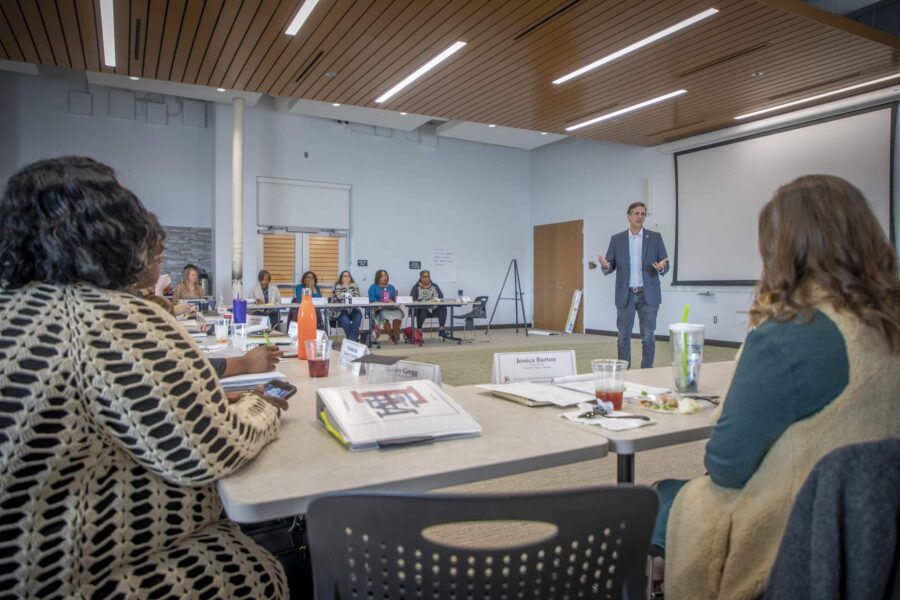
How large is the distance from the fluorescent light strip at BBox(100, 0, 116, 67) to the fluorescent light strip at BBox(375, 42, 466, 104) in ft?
8.75

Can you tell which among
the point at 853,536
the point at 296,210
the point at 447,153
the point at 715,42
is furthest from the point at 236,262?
the point at 853,536

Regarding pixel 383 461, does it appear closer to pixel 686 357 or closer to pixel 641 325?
pixel 686 357

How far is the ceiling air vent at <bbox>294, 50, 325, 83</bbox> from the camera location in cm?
539

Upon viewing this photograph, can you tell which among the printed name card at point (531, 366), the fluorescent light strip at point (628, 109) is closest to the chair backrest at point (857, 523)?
the printed name card at point (531, 366)

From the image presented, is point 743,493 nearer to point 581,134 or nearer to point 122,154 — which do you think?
point 581,134

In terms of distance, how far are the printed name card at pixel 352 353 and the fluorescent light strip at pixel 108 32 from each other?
404 cm

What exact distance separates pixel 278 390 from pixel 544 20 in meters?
4.26

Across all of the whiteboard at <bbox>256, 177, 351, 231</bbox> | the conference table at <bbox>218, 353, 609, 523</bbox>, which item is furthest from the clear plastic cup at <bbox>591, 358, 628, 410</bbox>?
the whiteboard at <bbox>256, 177, 351, 231</bbox>

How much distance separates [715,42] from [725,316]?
411cm

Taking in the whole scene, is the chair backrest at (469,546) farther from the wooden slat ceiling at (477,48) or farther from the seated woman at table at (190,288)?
the seated woman at table at (190,288)

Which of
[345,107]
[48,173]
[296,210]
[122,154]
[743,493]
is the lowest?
[743,493]

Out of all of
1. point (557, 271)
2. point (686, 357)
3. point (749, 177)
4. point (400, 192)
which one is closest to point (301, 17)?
point (686, 357)

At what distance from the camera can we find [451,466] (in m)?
0.97

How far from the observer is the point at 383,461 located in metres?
1.00
